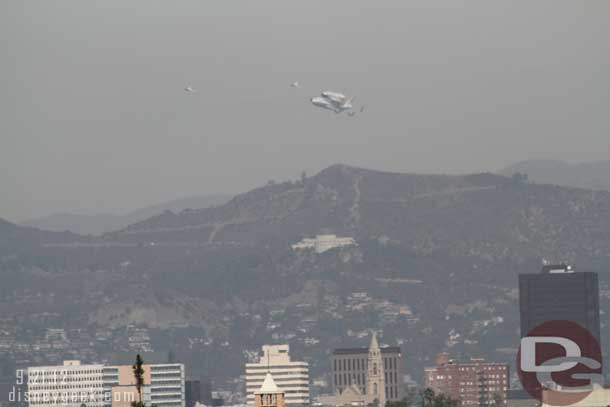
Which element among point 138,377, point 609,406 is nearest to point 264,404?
point 138,377

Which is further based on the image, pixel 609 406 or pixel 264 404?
pixel 609 406

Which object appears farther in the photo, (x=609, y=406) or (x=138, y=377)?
(x=609, y=406)

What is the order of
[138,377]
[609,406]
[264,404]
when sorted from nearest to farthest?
[138,377] < [264,404] < [609,406]

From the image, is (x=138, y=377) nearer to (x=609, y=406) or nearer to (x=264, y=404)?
(x=264, y=404)

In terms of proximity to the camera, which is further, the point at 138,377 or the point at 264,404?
the point at 264,404

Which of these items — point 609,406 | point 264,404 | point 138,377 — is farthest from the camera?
point 609,406
